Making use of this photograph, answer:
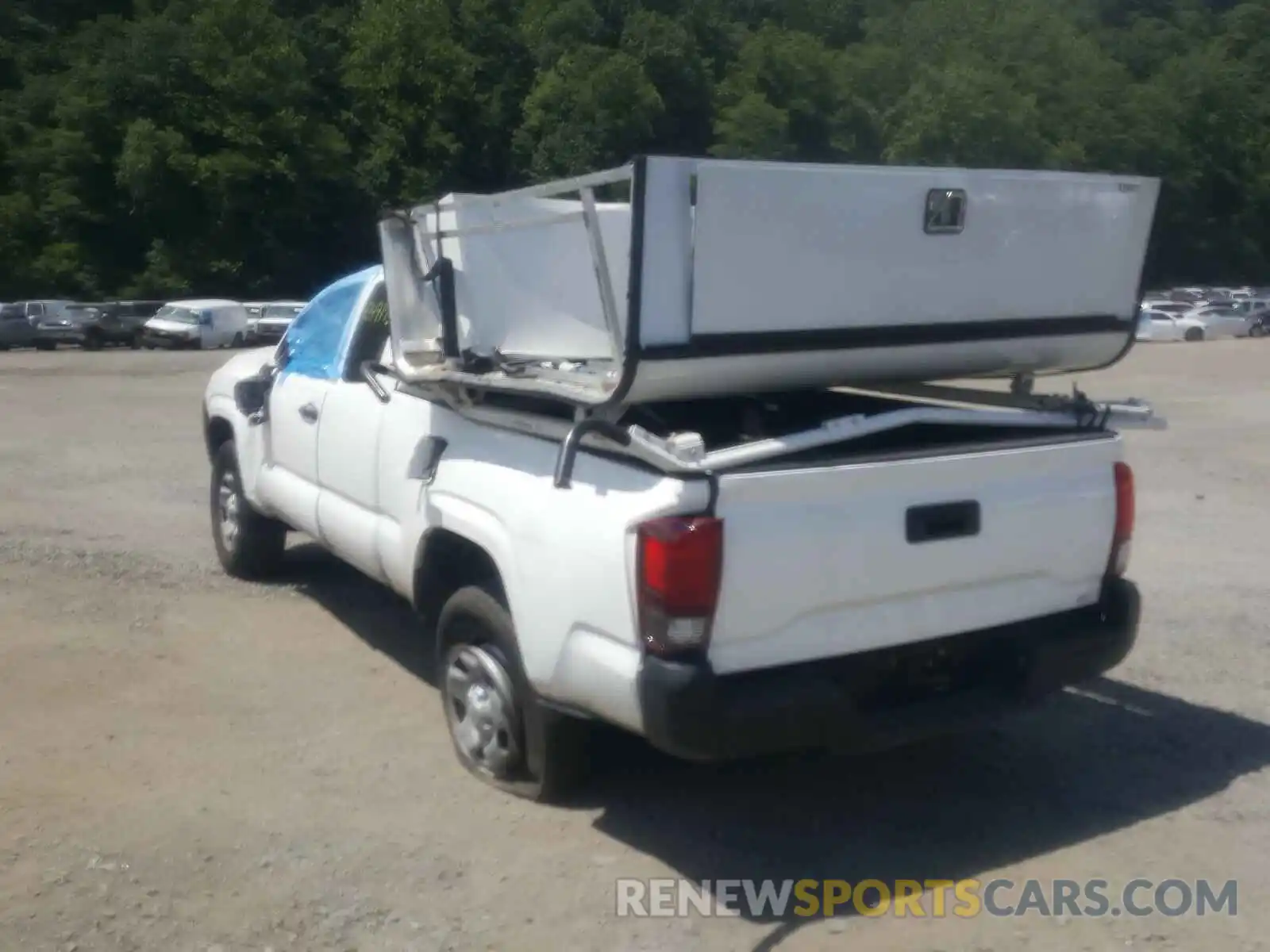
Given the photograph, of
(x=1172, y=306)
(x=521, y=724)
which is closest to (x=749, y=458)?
(x=521, y=724)

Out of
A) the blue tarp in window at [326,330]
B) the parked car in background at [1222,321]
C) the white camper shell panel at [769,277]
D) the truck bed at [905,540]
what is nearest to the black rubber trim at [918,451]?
the truck bed at [905,540]

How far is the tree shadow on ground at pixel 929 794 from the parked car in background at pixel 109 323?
38.7 m

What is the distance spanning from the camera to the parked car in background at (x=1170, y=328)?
48.6m

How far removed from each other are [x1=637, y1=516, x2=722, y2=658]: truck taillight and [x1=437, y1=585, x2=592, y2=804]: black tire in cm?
82

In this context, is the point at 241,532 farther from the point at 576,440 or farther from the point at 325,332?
the point at 576,440

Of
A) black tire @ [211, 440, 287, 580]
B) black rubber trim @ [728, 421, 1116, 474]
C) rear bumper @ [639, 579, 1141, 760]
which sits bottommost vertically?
black tire @ [211, 440, 287, 580]

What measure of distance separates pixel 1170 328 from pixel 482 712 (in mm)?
47393

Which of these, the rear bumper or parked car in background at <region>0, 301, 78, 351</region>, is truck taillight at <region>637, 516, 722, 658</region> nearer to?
the rear bumper

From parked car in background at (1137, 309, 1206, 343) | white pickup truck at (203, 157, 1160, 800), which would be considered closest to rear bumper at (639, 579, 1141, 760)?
white pickup truck at (203, 157, 1160, 800)

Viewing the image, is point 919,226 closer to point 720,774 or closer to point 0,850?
point 720,774

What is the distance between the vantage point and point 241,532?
8500 mm

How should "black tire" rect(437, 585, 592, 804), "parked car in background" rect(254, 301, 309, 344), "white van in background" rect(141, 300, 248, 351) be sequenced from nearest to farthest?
"black tire" rect(437, 585, 592, 804) → "white van in background" rect(141, 300, 248, 351) → "parked car in background" rect(254, 301, 309, 344)

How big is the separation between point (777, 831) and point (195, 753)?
236 cm

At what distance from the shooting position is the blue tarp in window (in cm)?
712
